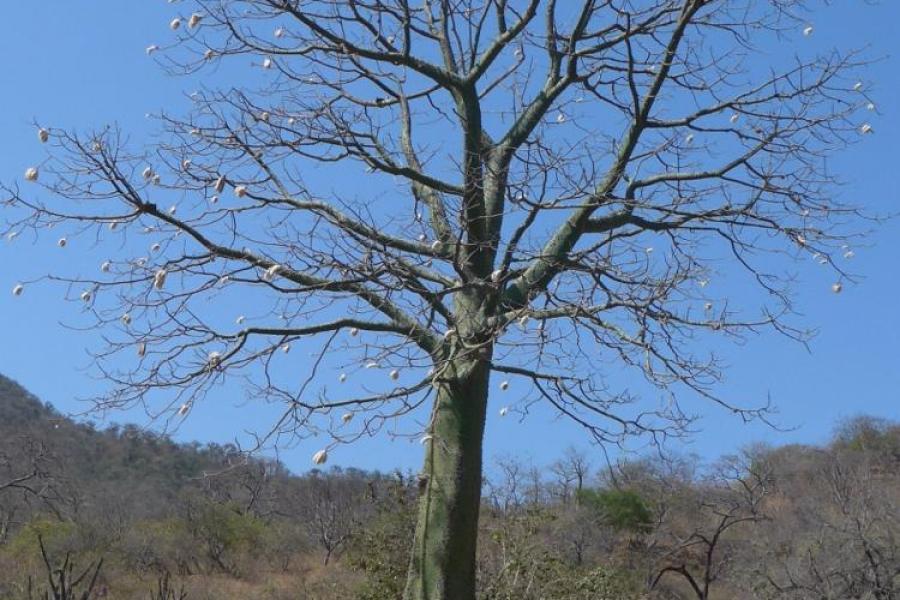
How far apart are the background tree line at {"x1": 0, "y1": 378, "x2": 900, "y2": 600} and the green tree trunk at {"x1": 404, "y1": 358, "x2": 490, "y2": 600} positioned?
2.81ft

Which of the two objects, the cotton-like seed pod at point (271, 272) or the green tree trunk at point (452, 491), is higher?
the cotton-like seed pod at point (271, 272)

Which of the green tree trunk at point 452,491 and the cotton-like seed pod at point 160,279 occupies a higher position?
the cotton-like seed pod at point 160,279

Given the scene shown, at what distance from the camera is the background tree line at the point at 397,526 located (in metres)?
10.4

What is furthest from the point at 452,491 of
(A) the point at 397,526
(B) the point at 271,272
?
(A) the point at 397,526

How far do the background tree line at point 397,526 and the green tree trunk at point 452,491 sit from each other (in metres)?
0.86

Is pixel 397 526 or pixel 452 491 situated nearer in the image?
pixel 452 491

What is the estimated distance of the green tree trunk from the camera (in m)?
5.07

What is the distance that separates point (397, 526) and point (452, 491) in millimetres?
7208

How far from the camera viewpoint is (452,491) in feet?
16.9

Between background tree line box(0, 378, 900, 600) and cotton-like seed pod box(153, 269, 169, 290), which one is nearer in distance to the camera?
cotton-like seed pod box(153, 269, 169, 290)

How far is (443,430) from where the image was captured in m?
5.25

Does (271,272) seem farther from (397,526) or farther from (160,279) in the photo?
(397,526)

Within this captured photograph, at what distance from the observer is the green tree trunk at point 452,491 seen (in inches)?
200

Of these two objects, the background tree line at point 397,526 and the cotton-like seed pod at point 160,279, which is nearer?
the cotton-like seed pod at point 160,279
